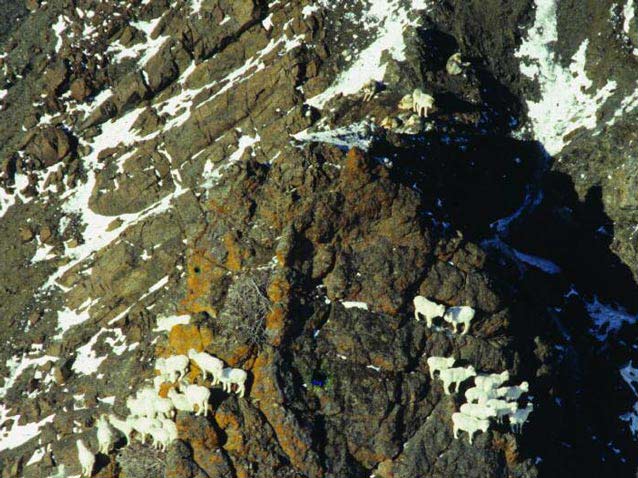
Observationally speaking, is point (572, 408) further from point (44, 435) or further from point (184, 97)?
point (184, 97)

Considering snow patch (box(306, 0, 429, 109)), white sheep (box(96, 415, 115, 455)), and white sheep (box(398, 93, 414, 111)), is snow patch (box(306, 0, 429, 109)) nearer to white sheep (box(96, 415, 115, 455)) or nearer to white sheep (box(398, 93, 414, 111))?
white sheep (box(398, 93, 414, 111))

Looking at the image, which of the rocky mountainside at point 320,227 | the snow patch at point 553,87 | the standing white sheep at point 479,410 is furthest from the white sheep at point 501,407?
the snow patch at point 553,87

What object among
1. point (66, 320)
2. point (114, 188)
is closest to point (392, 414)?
point (66, 320)

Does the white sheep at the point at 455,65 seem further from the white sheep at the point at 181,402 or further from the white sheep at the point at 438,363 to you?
the white sheep at the point at 181,402

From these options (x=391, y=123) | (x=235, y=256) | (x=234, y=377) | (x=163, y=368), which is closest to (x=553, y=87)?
(x=391, y=123)

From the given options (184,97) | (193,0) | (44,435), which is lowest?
Result: (44,435)

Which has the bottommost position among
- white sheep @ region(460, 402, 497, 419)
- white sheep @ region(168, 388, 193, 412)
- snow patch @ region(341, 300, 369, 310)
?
white sheep @ region(460, 402, 497, 419)

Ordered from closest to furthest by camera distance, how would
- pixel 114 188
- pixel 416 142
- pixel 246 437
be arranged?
pixel 246 437 < pixel 416 142 < pixel 114 188

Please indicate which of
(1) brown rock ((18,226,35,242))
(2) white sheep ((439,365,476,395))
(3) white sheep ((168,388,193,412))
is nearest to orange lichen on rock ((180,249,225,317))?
(3) white sheep ((168,388,193,412))
